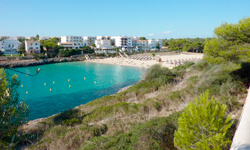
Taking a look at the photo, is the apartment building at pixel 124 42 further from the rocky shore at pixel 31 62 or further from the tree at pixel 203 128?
the tree at pixel 203 128

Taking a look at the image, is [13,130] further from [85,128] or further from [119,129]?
[119,129]

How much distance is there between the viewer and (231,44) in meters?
9.67

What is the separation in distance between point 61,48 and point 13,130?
58469mm

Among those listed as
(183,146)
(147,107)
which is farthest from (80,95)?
(183,146)

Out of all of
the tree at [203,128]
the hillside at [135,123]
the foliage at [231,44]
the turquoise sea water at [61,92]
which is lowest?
the turquoise sea water at [61,92]

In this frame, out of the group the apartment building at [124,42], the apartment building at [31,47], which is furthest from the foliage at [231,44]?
the apartment building at [124,42]

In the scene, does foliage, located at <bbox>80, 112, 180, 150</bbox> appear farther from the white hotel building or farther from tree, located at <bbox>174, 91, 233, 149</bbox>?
the white hotel building

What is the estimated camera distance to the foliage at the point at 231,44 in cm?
898

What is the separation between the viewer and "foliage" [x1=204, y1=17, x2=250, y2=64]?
898cm

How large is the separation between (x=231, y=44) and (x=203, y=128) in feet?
25.7

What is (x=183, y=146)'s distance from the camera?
3965 millimetres

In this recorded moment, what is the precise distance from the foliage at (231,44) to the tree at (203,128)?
6.32 metres

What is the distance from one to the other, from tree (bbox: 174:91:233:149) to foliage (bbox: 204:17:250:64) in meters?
6.32

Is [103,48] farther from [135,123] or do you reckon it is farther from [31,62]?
[135,123]
